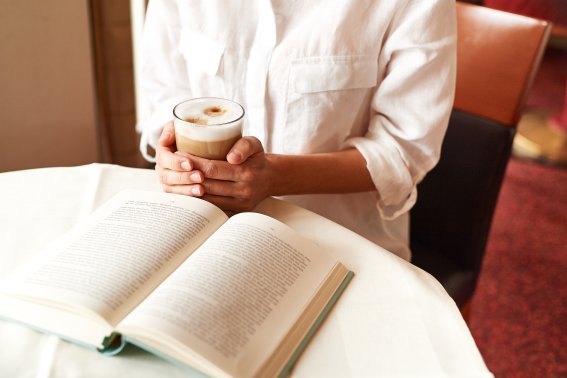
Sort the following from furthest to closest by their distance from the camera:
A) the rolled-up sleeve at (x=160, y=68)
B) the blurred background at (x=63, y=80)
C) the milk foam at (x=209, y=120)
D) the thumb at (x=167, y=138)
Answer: the blurred background at (x=63, y=80) < the rolled-up sleeve at (x=160, y=68) < the thumb at (x=167, y=138) < the milk foam at (x=209, y=120)

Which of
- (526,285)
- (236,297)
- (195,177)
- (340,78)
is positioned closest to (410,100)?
(340,78)

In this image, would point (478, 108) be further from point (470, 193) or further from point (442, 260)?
point (442, 260)

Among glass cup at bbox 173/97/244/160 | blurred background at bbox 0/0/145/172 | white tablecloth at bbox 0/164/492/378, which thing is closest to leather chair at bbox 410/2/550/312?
white tablecloth at bbox 0/164/492/378

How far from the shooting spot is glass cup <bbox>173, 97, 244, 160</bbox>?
0.75 metres

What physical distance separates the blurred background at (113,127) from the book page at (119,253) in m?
0.90

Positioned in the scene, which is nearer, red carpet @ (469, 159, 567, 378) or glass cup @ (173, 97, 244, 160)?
glass cup @ (173, 97, 244, 160)

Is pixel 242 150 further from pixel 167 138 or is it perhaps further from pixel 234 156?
pixel 167 138

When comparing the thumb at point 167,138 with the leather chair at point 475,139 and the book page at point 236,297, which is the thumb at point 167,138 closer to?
the book page at point 236,297

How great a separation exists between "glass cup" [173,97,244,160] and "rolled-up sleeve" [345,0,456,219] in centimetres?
25

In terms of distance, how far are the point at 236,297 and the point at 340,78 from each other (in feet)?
1.51

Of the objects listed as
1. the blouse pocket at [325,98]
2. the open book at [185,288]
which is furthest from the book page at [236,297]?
the blouse pocket at [325,98]

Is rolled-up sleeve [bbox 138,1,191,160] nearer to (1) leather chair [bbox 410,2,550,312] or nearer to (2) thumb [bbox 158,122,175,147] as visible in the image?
(2) thumb [bbox 158,122,175,147]

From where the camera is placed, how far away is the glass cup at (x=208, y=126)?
0.75m

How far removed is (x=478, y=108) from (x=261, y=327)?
2.42 ft
